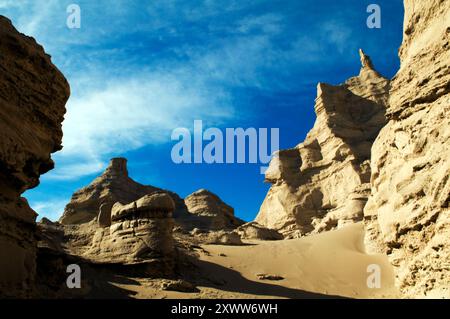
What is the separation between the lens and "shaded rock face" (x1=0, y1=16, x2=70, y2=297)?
994cm

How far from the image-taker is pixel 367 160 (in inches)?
1694

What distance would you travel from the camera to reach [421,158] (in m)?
9.77

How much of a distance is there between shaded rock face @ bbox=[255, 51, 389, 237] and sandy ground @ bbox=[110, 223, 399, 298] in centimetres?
1712

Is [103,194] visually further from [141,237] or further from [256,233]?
[141,237]

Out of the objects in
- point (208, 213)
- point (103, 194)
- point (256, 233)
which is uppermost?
point (103, 194)

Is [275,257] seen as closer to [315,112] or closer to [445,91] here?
[445,91]

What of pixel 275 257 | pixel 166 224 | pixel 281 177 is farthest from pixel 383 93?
pixel 166 224

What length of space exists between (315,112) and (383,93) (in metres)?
8.60

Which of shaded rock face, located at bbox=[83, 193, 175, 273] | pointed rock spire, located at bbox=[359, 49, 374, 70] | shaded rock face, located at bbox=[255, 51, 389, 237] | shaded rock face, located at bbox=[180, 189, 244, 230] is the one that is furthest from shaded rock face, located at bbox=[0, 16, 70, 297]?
pointed rock spire, located at bbox=[359, 49, 374, 70]

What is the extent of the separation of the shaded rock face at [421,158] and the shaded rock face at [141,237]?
9618mm

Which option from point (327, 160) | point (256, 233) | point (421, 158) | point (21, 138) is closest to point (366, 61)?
point (327, 160)

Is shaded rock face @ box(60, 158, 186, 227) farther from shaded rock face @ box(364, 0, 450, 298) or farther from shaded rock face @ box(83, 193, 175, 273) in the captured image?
shaded rock face @ box(364, 0, 450, 298)

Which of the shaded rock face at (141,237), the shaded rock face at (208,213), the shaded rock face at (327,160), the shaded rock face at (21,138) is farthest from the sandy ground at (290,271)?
the shaded rock face at (327,160)

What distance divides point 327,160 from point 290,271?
28.8 meters
